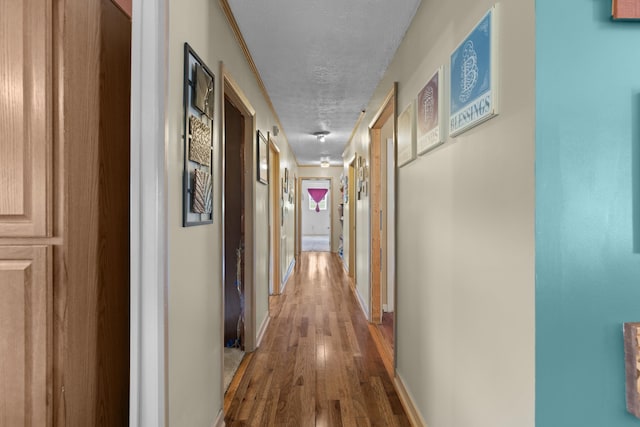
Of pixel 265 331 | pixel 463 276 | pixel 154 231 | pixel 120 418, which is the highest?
pixel 154 231

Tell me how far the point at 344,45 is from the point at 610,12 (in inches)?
76.0

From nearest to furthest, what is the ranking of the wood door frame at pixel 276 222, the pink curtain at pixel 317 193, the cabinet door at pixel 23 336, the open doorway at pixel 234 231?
the cabinet door at pixel 23 336 < the open doorway at pixel 234 231 < the wood door frame at pixel 276 222 < the pink curtain at pixel 317 193

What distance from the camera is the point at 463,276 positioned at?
145 cm

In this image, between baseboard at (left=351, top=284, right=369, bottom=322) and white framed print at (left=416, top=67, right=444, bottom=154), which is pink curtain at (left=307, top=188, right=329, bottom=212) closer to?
baseboard at (left=351, top=284, right=369, bottom=322)

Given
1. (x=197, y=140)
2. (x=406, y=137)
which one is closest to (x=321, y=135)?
(x=406, y=137)

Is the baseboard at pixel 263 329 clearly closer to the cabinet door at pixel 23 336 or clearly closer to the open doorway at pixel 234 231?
the open doorway at pixel 234 231

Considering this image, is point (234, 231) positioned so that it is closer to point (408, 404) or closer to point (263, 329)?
point (263, 329)

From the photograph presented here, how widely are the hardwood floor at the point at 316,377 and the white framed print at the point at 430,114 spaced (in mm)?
1691

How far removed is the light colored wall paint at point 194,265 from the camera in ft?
4.47

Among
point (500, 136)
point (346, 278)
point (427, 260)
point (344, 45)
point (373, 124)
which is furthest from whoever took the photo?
point (346, 278)

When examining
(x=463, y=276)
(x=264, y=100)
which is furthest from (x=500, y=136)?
(x=264, y=100)

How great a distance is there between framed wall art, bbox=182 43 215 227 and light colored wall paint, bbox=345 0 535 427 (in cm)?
116

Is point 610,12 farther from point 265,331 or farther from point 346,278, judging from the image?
point 346,278

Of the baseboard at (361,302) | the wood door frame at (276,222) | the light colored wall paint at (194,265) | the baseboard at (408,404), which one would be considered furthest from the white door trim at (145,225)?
the wood door frame at (276,222)
